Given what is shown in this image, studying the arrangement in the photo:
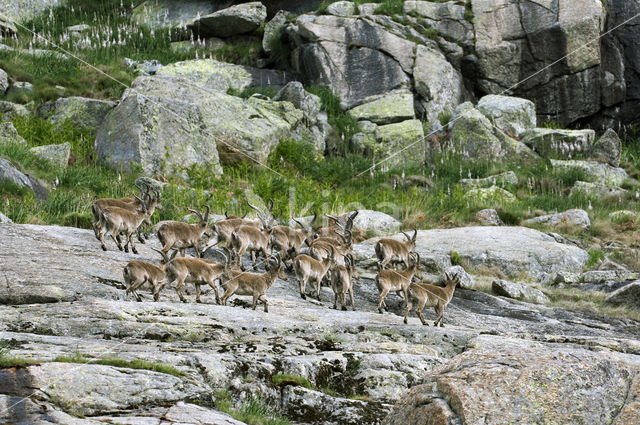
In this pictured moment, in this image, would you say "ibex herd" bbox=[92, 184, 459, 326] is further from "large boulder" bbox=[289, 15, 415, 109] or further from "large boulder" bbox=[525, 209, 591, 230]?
"large boulder" bbox=[289, 15, 415, 109]

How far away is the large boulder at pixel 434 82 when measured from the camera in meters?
32.4

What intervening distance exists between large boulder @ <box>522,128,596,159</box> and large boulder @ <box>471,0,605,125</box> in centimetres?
347

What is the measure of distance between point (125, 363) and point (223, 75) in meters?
25.4

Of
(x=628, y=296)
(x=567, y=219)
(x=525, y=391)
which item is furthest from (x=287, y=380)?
(x=567, y=219)

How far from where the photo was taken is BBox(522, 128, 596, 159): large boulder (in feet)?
99.7

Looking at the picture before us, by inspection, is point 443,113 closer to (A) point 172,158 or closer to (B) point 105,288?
(A) point 172,158

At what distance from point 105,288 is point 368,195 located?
15176 mm

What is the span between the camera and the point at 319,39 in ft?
106

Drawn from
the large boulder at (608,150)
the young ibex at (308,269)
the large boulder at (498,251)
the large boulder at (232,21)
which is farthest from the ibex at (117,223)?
the large boulder at (232,21)

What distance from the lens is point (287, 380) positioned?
27.3ft

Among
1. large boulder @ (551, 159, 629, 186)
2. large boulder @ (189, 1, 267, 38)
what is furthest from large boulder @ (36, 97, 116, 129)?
large boulder @ (551, 159, 629, 186)

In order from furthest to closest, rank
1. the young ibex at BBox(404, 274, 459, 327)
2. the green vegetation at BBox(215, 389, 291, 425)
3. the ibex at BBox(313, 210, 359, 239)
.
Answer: the ibex at BBox(313, 210, 359, 239), the young ibex at BBox(404, 274, 459, 327), the green vegetation at BBox(215, 389, 291, 425)

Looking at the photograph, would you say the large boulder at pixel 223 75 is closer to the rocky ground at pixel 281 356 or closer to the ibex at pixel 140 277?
the rocky ground at pixel 281 356

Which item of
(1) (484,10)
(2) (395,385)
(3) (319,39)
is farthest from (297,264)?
(1) (484,10)
